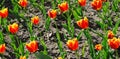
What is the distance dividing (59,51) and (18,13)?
1235mm

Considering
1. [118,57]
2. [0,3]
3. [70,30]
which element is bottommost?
[118,57]

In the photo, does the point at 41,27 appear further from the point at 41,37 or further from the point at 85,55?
the point at 85,55

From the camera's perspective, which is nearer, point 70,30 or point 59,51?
point 59,51

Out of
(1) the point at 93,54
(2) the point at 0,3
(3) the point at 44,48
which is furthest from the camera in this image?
(2) the point at 0,3

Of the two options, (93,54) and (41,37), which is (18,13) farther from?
(93,54)

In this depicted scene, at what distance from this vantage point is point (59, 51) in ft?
13.6

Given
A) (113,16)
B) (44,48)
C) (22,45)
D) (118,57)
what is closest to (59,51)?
(44,48)

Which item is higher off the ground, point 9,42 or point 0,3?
point 0,3

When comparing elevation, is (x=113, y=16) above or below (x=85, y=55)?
above

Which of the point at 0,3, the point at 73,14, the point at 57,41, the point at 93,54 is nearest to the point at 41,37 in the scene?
the point at 57,41

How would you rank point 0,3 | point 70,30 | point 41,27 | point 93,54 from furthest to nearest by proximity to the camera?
point 0,3, point 41,27, point 70,30, point 93,54

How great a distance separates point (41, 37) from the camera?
4516 millimetres

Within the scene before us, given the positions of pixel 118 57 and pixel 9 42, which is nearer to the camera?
pixel 118 57

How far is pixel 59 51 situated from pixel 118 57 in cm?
75
